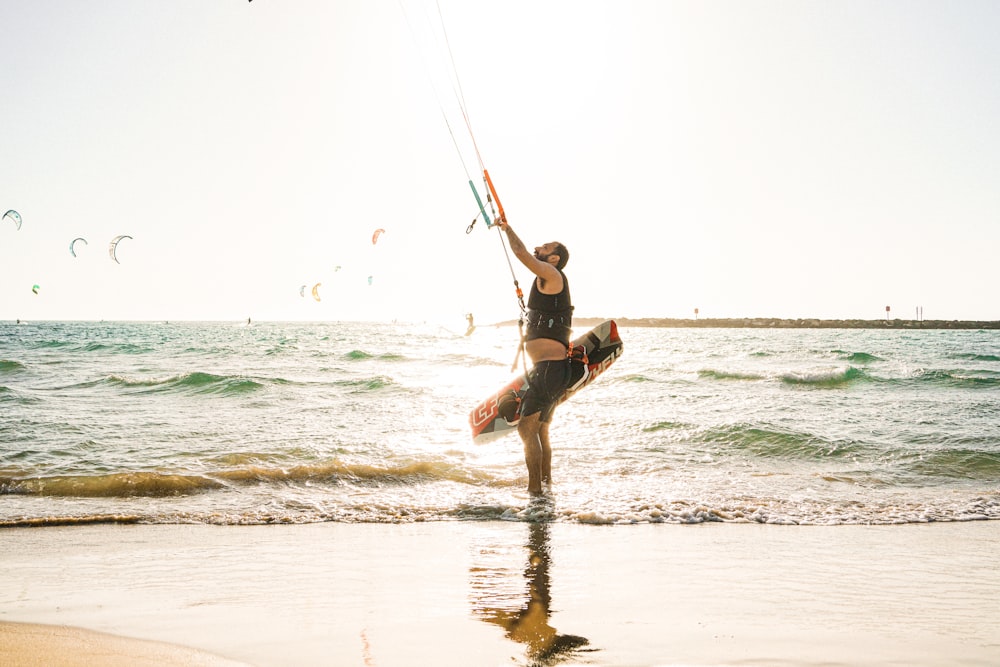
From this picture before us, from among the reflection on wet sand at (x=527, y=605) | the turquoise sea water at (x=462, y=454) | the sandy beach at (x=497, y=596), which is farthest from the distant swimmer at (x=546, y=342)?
the reflection on wet sand at (x=527, y=605)

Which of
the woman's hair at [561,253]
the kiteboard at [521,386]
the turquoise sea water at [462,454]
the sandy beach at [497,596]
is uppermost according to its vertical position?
the woman's hair at [561,253]

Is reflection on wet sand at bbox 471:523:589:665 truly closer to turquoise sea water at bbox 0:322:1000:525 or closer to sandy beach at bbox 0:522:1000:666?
sandy beach at bbox 0:522:1000:666

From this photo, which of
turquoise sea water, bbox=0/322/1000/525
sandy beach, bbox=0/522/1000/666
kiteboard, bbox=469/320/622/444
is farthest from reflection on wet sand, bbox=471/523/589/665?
kiteboard, bbox=469/320/622/444

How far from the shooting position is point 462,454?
9.05 m

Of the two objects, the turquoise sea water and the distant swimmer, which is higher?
the distant swimmer

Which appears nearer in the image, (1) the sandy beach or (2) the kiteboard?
(1) the sandy beach

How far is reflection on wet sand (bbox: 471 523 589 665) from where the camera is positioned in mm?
2918

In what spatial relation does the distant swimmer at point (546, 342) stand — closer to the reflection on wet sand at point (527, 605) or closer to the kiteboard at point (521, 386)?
the kiteboard at point (521, 386)

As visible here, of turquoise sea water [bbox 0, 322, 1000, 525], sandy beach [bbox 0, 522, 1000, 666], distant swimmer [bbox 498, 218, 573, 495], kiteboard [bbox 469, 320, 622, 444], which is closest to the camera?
sandy beach [bbox 0, 522, 1000, 666]

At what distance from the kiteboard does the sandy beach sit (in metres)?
1.93

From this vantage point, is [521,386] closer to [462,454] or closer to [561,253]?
[561,253]

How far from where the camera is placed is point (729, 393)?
1543 centimetres

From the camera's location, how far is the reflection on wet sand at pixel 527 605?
115 inches

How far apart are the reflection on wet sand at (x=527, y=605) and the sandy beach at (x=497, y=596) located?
0.05 ft
